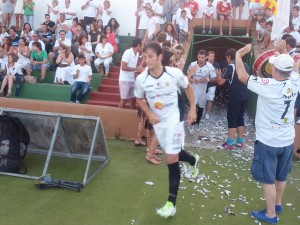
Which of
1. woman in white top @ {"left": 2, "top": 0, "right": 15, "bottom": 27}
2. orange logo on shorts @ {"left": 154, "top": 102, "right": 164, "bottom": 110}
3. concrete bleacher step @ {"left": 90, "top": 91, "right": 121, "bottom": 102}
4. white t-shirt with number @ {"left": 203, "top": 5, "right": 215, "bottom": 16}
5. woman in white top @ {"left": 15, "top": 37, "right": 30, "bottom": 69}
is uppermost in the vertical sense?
white t-shirt with number @ {"left": 203, "top": 5, "right": 215, "bottom": 16}

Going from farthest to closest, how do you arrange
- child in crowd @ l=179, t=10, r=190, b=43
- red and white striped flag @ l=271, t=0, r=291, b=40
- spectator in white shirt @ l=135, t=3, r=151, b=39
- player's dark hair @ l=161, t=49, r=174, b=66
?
child in crowd @ l=179, t=10, r=190, b=43 < spectator in white shirt @ l=135, t=3, r=151, b=39 < red and white striped flag @ l=271, t=0, r=291, b=40 < player's dark hair @ l=161, t=49, r=174, b=66

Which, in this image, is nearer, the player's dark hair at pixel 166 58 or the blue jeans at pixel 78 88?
the player's dark hair at pixel 166 58

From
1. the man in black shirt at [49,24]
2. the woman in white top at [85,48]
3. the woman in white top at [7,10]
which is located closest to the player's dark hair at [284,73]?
the woman in white top at [85,48]

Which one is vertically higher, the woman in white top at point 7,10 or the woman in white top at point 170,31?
the woman in white top at point 7,10

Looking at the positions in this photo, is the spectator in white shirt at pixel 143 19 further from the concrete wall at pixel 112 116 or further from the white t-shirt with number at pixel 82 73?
the concrete wall at pixel 112 116

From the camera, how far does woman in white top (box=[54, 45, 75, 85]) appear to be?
10266 millimetres

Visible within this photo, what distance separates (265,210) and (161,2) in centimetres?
970

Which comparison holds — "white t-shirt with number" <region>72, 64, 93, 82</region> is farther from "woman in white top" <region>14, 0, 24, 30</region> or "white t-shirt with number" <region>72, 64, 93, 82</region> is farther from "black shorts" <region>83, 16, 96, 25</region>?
"woman in white top" <region>14, 0, 24, 30</region>

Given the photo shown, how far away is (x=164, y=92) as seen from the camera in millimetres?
4270

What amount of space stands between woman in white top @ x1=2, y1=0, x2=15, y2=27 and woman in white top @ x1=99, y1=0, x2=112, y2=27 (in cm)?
389

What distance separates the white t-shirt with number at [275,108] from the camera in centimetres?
409

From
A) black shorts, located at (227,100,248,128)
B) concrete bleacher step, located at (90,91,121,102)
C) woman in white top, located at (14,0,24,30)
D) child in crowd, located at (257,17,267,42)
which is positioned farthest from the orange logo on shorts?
woman in white top, located at (14,0,24,30)

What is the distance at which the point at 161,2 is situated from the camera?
41.7 ft

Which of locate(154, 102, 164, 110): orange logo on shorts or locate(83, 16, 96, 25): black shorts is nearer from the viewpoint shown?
locate(154, 102, 164, 110): orange logo on shorts
